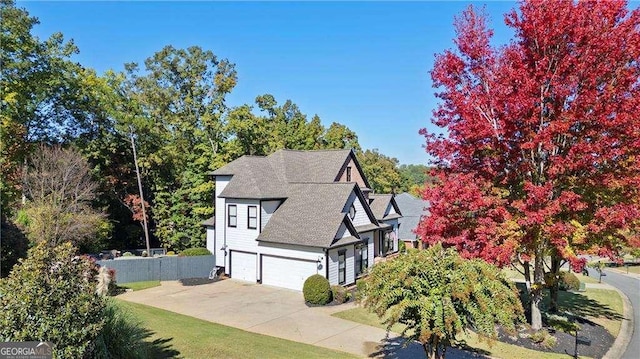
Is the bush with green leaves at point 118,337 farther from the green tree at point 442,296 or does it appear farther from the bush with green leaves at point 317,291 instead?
the bush with green leaves at point 317,291

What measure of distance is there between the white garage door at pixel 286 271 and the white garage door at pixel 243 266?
3.29 feet

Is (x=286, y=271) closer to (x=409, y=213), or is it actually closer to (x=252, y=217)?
(x=252, y=217)

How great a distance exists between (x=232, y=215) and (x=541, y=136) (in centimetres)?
1996

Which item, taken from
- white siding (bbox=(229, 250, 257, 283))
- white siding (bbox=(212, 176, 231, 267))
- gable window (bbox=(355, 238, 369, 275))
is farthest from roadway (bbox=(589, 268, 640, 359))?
white siding (bbox=(212, 176, 231, 267))

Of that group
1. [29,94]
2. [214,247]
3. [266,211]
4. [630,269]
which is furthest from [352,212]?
[630,269]

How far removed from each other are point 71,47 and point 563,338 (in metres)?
38.8

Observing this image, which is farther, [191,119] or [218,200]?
[191,119]

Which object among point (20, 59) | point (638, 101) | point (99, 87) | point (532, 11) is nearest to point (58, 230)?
point (20, 59)

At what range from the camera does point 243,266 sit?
2617cm

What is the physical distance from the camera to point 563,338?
14977 millimetres

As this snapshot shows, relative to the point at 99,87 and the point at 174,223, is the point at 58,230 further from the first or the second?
the point at 99,87

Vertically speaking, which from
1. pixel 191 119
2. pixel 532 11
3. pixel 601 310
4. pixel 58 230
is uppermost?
pixel 191 119

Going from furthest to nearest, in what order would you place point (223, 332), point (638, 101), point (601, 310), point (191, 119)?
1. point (191, 119)
2. point (601, 310)
3. point (223, 332)
4. point (638, 101)

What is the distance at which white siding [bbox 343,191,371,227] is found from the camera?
26.4 m
